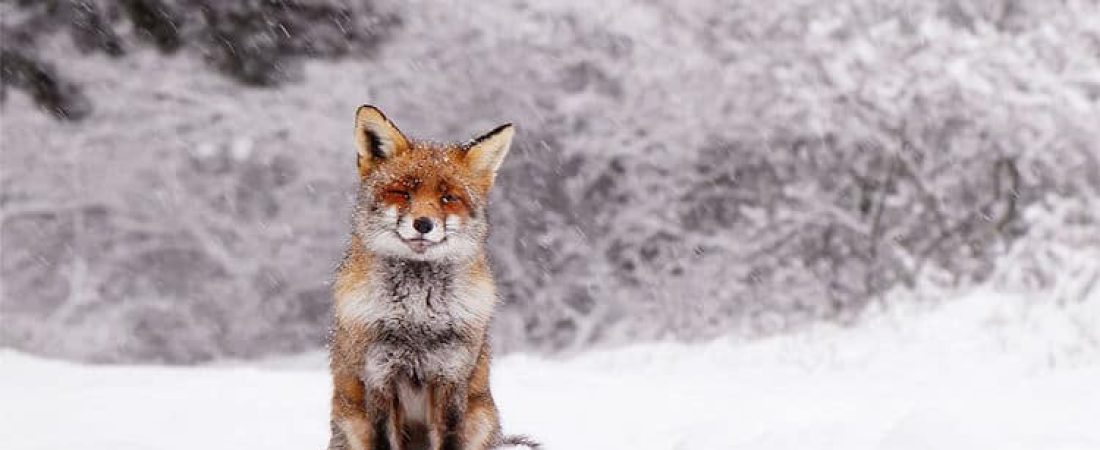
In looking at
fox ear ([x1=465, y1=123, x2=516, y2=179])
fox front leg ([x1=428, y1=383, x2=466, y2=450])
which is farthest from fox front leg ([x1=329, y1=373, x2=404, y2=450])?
fox ear ([x1=465, y1=123, x2=516, y2=179])

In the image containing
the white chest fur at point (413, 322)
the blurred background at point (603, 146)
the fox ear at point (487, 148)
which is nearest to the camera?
the white chest fur at point (413, 322)

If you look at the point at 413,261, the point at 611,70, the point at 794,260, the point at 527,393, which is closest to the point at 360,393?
the point at 413,261

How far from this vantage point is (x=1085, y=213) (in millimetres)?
15852

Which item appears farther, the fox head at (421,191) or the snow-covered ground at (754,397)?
the snow-covered ground at (754,397)

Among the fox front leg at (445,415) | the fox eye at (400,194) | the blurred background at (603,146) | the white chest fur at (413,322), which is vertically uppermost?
the fox eye at (400,194)

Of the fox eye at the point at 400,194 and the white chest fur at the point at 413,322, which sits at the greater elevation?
the fox eye at the point at 400,194

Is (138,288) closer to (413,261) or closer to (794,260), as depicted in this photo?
(794,260)

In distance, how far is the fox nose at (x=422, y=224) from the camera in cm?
455

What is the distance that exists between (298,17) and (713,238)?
630cm

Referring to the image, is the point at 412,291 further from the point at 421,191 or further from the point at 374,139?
the point at 374,139

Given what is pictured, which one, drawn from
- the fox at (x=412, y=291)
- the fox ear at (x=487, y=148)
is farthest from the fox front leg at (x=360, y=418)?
the fox ear at (x=487, y=148)

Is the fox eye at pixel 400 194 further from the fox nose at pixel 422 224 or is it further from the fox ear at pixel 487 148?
the fox ear at pixel 487 148

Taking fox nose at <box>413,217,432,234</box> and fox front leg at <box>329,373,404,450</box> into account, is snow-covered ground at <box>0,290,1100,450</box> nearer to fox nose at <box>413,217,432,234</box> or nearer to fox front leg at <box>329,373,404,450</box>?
fox front leg at <box>329,373,404,450</box>

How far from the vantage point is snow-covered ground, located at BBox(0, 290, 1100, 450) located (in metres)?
6.95
